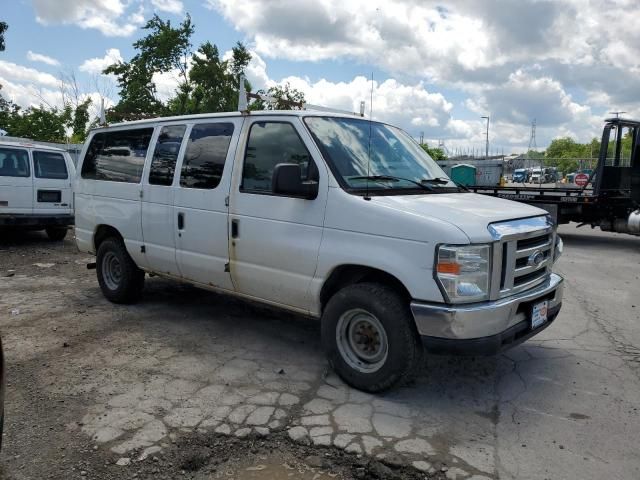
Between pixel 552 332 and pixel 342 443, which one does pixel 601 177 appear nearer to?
pixel 552 332

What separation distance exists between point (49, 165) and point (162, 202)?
21.2 ft

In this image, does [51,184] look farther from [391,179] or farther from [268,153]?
[391,179]

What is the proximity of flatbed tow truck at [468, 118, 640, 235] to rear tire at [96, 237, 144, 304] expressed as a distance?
336 inches

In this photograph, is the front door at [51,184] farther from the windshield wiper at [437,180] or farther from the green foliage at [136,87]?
the green foliage at [136,87]

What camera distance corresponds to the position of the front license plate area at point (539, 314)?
149 inches

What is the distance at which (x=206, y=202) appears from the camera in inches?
188

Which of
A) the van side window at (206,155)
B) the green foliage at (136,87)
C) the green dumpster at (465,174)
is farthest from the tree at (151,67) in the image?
the van side window at (206,155)

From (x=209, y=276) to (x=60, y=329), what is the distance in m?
1.72

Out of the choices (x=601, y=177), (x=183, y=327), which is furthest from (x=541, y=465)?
(x=601, y=177)

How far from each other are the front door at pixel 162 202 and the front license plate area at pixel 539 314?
330 centimetres

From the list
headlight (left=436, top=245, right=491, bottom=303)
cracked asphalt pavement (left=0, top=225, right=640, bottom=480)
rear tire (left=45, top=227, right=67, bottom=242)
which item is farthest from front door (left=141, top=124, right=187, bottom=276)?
rear tire (left=45, top=227, right=67, bottom=242)

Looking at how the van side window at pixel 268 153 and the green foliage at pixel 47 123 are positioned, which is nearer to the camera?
the van side window at pixel 268 153

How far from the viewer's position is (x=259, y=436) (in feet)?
10.7

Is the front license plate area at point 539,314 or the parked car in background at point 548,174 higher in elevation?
the parked car in background at point 548,174
